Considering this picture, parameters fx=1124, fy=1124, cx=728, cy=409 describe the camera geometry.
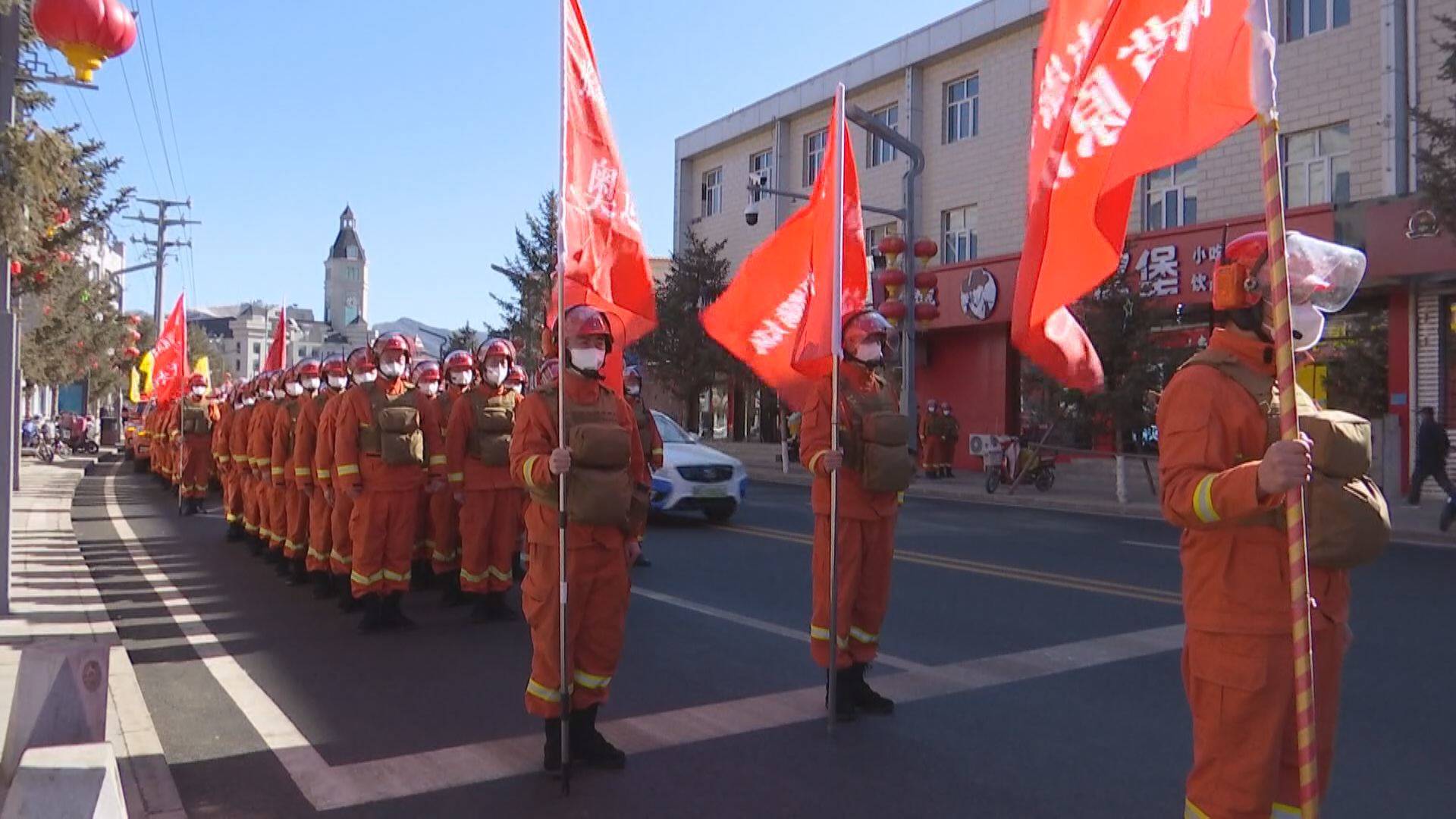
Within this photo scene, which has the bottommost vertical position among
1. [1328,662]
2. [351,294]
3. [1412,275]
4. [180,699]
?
[180,699]

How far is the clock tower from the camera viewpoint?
501 feet

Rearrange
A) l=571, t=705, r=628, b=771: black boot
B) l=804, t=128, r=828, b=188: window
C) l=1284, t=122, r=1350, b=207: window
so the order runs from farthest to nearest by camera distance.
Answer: l=804, t=128, r=828, b=188: window, l=1284, t=122, r=1350, b=207: window, l=571, t=705, r=628, b=771: black boot

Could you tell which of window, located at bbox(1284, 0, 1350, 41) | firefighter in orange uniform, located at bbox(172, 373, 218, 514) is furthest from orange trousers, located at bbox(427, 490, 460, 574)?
window, located at bbox(1284, 0, 1350, 41)

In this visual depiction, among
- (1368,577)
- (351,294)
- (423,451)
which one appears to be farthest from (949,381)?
(351,294)

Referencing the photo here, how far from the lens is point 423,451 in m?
8.96

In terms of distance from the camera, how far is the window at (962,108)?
3050 centimetres

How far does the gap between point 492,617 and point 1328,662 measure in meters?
6.67

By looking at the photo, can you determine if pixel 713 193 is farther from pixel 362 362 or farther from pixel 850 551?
pixel 850 551

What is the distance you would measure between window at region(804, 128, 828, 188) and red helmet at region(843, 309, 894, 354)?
100ft

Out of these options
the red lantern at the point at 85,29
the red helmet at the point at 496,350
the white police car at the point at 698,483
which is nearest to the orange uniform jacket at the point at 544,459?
the red lantern at the point at 85,29

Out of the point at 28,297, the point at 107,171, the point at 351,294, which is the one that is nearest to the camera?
the point at 28,297

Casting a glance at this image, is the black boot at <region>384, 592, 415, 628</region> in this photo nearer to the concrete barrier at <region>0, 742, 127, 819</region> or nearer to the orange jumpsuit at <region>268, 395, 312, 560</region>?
the orange jumpsuit at <region>268, 395, 312, 560</region>

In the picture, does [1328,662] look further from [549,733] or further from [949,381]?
[949,381]

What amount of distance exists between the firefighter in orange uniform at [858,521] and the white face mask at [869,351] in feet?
0.13
